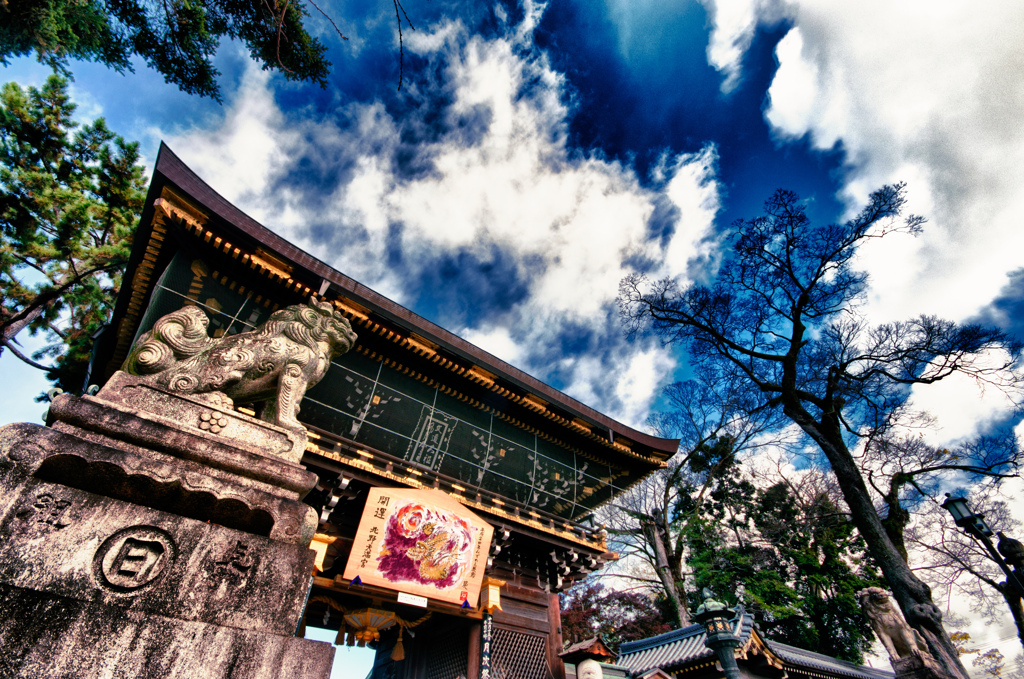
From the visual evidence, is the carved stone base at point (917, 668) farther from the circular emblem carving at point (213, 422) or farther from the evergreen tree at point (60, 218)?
the evergreen tree at point (60, 218)

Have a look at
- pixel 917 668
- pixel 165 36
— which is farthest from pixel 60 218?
pixel 917 668

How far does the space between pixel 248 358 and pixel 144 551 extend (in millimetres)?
1628

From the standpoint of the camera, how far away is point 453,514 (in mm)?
7656

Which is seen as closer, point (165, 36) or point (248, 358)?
point (248, 358)

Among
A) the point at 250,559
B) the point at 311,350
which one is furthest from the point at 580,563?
the point at 250,559

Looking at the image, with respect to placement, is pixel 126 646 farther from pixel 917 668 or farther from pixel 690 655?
pixel 690 655

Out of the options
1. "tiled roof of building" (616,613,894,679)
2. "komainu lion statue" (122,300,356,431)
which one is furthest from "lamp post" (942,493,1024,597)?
"komainu lion statue" (122,300,356,431)

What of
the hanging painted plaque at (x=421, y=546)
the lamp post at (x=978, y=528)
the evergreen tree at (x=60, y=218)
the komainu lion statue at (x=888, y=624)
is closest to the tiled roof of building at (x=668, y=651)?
the komainu lion statue at (x=888, y=624)

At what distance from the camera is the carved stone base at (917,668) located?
700 cm

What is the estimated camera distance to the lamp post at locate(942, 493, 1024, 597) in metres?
6.43

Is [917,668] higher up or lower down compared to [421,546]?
lower down

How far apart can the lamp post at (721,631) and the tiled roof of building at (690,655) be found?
5.89 meters

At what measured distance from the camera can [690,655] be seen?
38.2ft

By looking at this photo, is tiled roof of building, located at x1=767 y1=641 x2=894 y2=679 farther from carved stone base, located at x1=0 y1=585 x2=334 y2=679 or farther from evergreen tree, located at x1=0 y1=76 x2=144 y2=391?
evergreen tree, located at x1=0 y1=76 x2=144 y2=391
